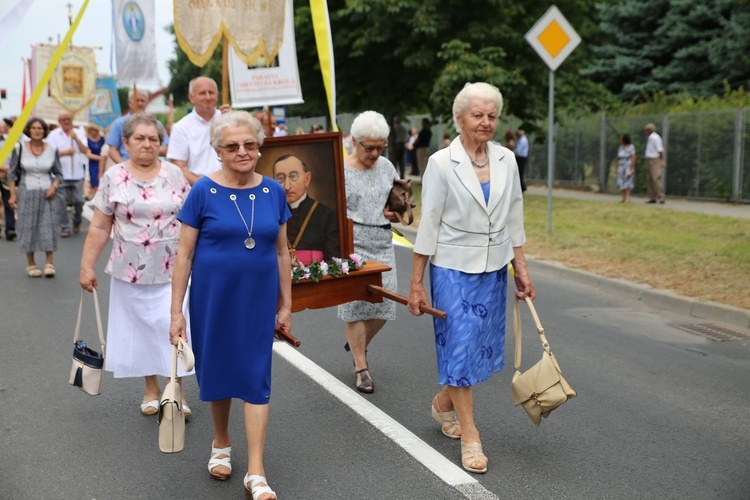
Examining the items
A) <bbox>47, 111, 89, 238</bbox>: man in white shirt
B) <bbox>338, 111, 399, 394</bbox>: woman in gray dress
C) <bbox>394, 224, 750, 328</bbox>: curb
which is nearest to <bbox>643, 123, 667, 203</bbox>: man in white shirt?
<bbox>394, 224, 750, 328</bbox>: curb

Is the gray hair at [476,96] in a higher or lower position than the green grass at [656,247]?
higher

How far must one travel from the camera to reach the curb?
873cm

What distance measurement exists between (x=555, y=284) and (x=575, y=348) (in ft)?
11.6

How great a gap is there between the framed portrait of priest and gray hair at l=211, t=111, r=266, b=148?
133cm

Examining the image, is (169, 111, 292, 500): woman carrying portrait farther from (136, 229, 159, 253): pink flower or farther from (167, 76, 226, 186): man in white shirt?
(167, 76, 226, 186): man in white shirt

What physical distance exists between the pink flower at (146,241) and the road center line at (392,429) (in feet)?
5.01

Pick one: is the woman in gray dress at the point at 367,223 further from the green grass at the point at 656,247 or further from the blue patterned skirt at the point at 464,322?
the green grass at the point at 656,247

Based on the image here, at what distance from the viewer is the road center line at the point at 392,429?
4.50m

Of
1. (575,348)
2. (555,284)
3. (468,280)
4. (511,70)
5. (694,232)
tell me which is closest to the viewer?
(468,280)

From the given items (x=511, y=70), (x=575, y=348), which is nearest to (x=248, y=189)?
(x=575, y=348)

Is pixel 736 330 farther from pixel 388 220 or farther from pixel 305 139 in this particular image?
pixel 305 139

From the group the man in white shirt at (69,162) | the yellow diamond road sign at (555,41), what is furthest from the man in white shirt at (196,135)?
the man in white shirt at (69,162)

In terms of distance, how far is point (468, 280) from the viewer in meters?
4.77

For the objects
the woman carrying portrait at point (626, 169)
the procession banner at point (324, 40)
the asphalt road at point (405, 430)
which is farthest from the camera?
the woman carrying portrait at point (626, 169)
